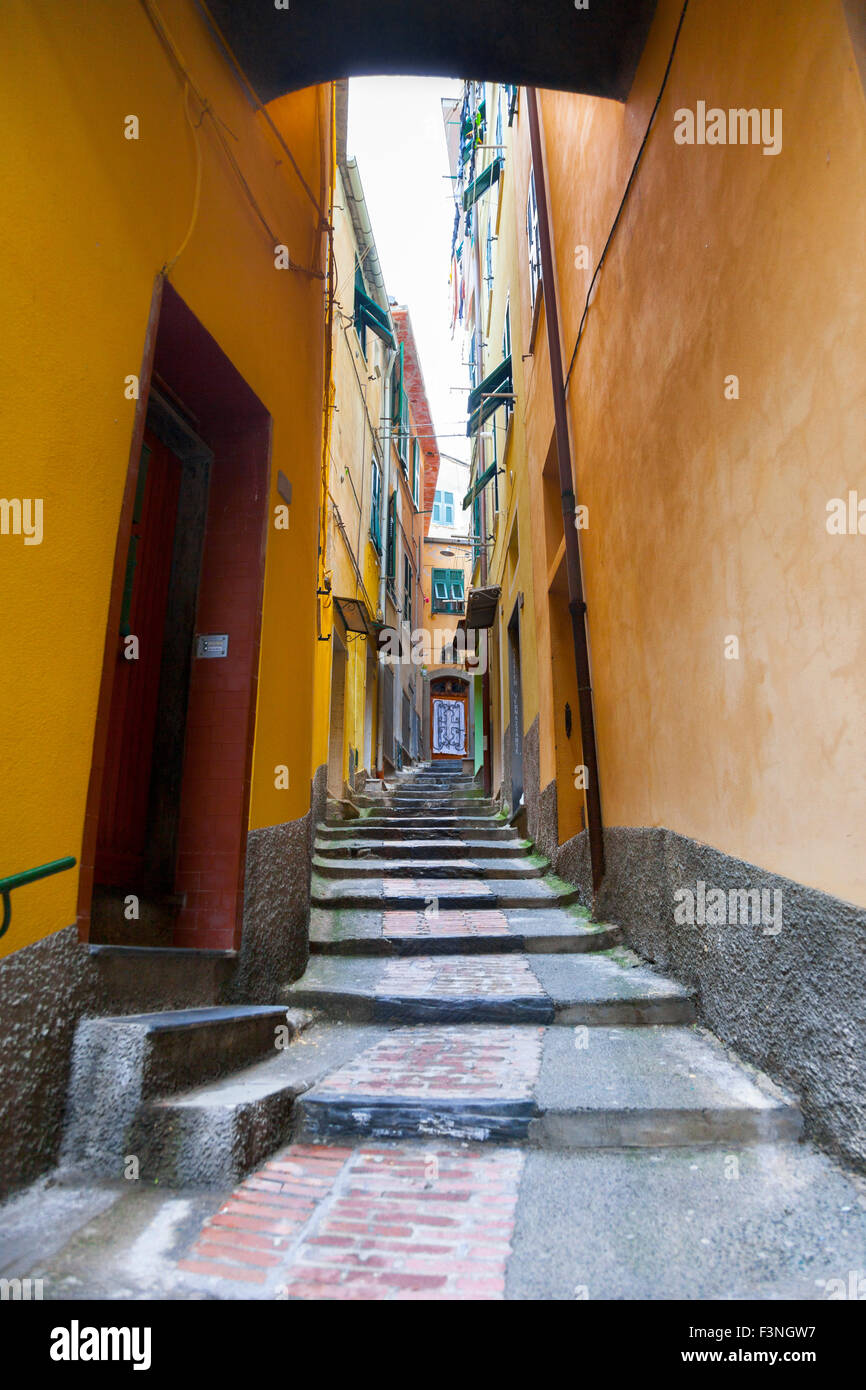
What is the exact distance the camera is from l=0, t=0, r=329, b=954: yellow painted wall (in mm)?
1982

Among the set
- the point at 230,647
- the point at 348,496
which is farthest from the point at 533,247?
the point at 230,647

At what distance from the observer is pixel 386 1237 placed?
1.85 metres

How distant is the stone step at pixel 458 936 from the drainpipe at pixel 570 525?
0.44 metres

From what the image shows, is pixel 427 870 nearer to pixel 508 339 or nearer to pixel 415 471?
pixel 508 339

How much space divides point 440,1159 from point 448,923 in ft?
7.58

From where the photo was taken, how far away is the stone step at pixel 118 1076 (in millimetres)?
2055

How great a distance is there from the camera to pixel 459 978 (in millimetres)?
3664

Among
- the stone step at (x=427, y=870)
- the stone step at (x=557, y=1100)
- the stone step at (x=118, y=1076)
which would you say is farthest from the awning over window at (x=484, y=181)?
the stone step at (x=118, y=1076)

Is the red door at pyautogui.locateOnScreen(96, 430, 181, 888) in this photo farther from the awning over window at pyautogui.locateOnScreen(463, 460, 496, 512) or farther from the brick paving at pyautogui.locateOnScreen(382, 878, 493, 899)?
the awning over window at pyautogui.locateOnScreen(463, 460, 496, 512)

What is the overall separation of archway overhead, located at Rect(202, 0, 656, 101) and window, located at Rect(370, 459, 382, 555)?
805 centimetres

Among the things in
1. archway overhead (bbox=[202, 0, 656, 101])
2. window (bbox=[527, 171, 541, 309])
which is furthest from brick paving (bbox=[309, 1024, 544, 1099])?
window (bbox=[527, 171, 541, 309])

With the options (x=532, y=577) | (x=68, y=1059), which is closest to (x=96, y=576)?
(x=68, y=1059)

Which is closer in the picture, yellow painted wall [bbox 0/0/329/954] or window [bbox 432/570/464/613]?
yellow painted wall [bbox 0/0/329/954]

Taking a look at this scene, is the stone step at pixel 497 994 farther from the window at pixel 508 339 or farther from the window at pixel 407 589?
the window at pixel 407 589
